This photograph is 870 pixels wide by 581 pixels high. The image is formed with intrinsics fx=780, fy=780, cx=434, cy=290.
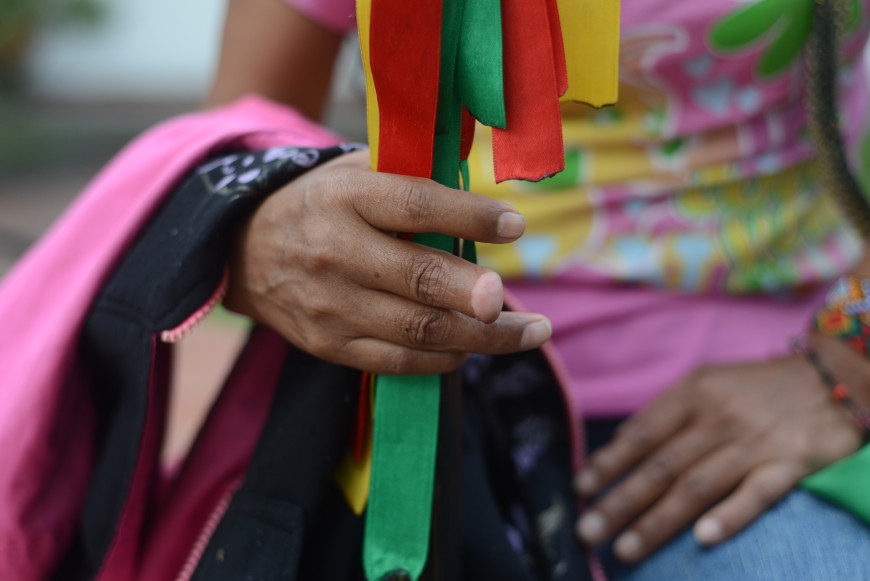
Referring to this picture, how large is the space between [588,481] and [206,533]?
13.4 inches

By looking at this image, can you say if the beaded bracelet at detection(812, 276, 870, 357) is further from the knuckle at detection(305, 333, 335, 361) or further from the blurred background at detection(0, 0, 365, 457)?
the blurred background at detection(0, 0, 365, 457)

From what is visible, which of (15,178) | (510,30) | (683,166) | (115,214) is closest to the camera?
(510,30)

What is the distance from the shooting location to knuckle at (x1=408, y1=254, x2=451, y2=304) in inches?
17.6

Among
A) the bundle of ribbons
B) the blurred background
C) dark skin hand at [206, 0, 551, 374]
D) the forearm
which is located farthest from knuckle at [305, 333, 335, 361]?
the blurred background

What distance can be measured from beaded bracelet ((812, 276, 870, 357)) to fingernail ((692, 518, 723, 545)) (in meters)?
0.20

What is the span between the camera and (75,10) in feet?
19.3

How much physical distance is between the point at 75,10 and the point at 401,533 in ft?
21.1

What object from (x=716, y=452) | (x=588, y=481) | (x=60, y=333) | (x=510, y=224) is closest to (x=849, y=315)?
(x=716, y=452)

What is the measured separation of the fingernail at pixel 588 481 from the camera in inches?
28.3

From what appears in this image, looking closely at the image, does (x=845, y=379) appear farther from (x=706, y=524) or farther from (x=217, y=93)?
(x=217, y=93)

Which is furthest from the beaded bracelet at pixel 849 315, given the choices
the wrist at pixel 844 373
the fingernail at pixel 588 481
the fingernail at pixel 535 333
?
the fingernail at pixel 535 333

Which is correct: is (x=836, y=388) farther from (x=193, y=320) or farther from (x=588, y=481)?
(x=193, y=320)

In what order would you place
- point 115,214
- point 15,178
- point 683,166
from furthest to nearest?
1. point 15,178
2. point 683,166
3. point 115,214

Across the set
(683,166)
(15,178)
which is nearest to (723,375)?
(683,166)
